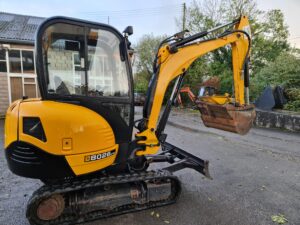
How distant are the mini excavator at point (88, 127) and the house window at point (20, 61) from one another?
10354 millimetres

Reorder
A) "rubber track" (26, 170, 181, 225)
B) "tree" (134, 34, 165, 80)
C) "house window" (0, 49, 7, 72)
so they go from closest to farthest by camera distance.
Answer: "rubber track" (26, 170, 181, 225) → "house window" (0, 49, 7, 72) → "tree" (134, 34, 165, 80)

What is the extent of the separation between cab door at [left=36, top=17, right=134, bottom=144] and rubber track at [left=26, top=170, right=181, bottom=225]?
1.74ft

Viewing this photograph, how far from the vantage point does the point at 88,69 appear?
291cm

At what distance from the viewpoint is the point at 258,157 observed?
578cm

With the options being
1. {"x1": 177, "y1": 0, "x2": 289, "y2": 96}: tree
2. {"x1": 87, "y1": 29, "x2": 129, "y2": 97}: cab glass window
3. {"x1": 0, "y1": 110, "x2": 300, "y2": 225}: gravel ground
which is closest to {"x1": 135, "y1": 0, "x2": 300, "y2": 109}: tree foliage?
{"x1": 177, "y1": 0, "x2": 289, "y2": 96}: tree

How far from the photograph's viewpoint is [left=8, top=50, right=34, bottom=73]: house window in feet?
38.9

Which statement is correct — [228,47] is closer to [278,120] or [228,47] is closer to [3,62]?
[278,120]

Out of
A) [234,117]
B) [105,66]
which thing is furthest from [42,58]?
[234,117]

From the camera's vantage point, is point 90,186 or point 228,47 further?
point 228,47

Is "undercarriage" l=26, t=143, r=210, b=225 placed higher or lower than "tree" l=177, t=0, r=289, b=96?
lower

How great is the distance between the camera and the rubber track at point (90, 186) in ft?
9.09

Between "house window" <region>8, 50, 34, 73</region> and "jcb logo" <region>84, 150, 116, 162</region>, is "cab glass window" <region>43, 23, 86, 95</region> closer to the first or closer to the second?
"jcb logo" <region>84, 150, 116, 162</region>

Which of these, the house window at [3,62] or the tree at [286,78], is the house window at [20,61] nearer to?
the house window at [3,62]

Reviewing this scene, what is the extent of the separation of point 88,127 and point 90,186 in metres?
0.76
